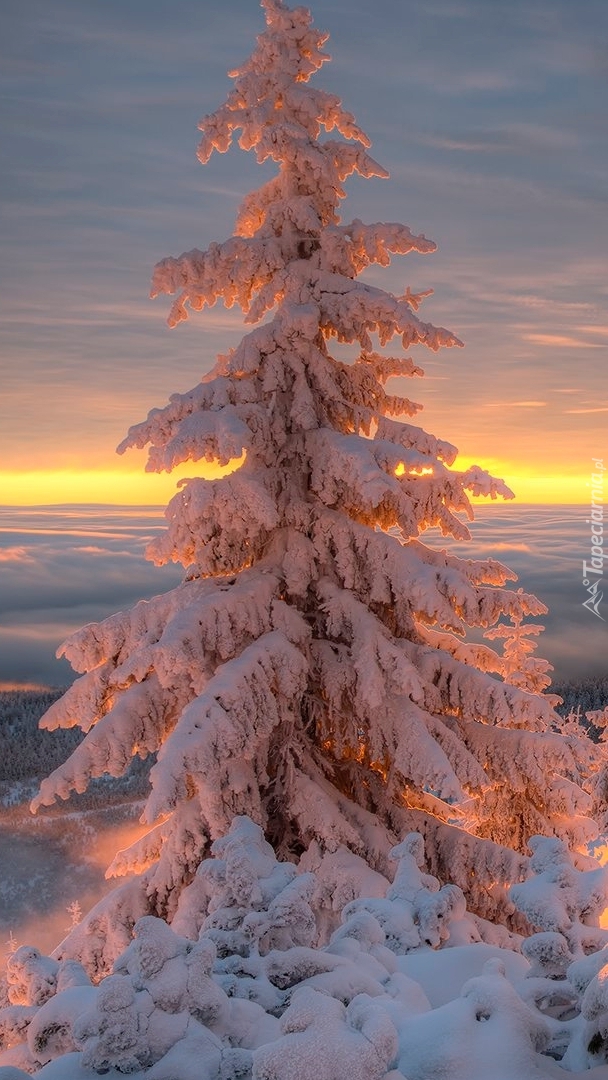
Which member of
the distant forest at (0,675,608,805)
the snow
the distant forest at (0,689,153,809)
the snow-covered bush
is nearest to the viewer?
the snow-covered bush

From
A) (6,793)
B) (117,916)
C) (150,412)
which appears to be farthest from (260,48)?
(6,793)

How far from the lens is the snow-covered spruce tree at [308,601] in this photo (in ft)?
33.2

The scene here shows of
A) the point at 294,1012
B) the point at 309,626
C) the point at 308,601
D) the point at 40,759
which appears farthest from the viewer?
the point at 40,759

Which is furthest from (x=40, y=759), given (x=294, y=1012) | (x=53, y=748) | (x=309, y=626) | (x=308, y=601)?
(x=294, y=1012)

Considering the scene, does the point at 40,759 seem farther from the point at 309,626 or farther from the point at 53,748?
the point at 309,626

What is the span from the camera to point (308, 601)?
11.5 meters

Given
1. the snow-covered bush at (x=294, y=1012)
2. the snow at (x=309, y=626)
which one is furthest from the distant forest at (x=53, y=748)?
the snow-covered bush at (x=294, y=1012)

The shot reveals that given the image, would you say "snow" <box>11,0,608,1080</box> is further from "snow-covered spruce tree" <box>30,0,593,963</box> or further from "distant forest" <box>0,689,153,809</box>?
"distant forest" <box>0,689,153,809</box>

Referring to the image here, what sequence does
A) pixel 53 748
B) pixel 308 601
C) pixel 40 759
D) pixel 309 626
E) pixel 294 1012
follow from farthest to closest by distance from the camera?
pixel 53 748
pixel 40 759
pixel 308 601
pixel 309 626
pixel 294 1012

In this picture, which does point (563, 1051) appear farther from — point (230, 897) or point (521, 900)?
point (230, 897)

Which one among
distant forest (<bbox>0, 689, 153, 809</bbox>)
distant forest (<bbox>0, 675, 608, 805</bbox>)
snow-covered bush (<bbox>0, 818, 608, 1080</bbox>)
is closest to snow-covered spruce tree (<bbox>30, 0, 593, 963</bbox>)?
A: snow-covered bush (<bbox>0, 818, 608, 1080</bbox>)

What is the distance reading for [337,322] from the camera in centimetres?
1124

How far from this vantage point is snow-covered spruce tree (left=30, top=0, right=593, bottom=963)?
10117 millimetres

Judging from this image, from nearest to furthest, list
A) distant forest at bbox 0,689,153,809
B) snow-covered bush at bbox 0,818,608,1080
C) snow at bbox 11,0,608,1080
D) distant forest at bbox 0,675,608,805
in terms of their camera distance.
Answer: 1. snow-covered bush at bbox 0,818,608,1080
2. snow at bbox 11,0,608,1080
3. distant forest at bbox 0,689,153,809
4. distant forest at bbox 0,675,608,805
